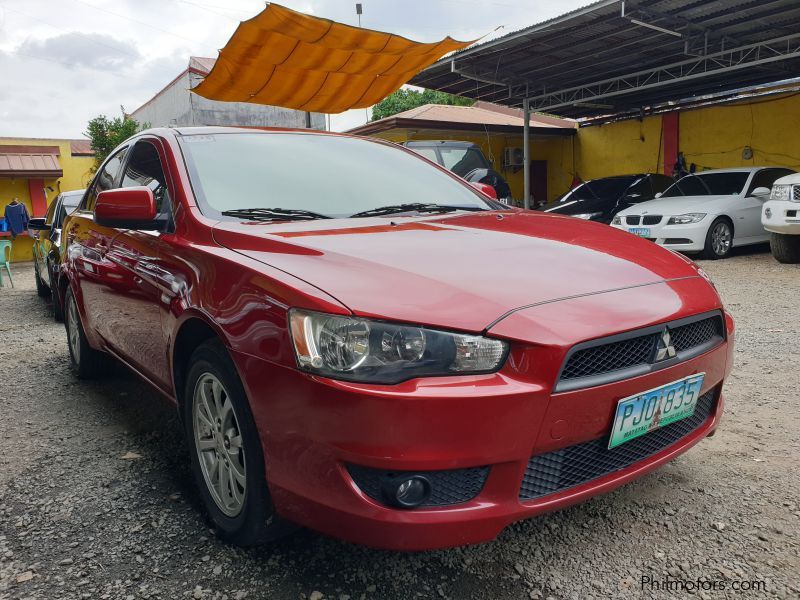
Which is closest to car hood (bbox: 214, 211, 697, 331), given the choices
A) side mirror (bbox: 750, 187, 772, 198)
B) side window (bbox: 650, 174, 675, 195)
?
side mirror (bbox: 750, 187, 772, 198)

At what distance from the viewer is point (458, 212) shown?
286cm

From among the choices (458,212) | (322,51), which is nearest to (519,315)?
(458,212)

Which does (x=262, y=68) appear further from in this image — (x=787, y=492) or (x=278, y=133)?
(x=787, y=492)

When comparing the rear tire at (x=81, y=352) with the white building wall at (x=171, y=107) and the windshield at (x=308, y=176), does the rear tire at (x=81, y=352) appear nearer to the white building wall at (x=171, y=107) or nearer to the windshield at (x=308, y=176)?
the windshield at (x=308, y=176)

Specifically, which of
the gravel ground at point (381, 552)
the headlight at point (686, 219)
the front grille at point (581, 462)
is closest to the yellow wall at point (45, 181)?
the headlight at point (686, 219)

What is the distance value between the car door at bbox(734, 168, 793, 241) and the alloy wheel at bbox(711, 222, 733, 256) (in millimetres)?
149

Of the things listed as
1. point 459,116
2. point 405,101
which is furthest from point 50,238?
point 405,101

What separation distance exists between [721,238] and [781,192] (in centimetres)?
149

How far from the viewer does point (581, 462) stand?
182 cm

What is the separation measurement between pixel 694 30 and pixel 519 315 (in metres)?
10.8

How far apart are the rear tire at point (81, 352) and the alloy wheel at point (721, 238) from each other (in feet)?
26.4

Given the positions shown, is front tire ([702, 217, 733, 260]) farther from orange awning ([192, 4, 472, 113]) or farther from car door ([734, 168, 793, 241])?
orange awning ([192, 4, 472, 113])

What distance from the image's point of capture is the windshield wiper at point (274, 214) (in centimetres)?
→ 246

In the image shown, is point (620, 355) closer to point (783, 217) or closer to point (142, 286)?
point (142, 286)
